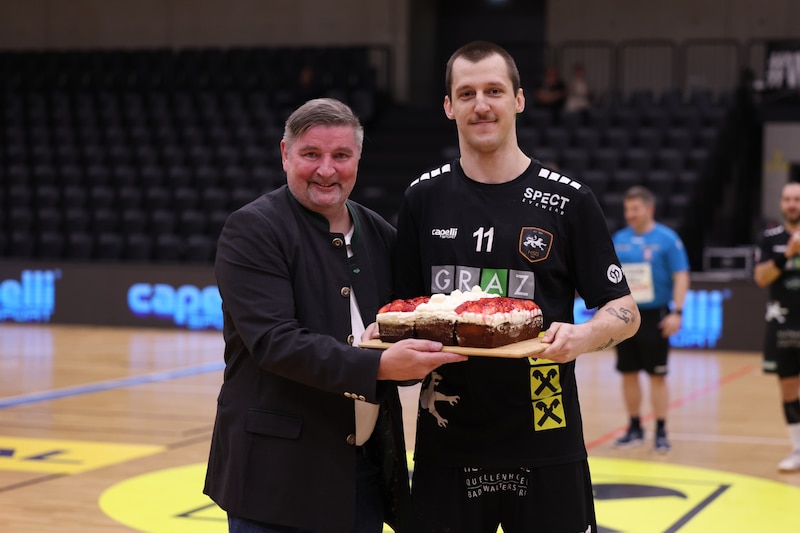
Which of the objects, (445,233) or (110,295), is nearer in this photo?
(445,233)

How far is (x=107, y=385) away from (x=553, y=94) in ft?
33.9

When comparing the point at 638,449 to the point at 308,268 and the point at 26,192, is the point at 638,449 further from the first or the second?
the point at 26,192

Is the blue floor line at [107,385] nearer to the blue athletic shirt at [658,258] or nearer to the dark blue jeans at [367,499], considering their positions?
the blue athletic shirt at [658,258]

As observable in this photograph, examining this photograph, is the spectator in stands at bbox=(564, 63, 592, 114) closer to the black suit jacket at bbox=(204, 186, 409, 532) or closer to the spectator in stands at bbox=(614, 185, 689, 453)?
the spectator in stands at bbox=(614, 185, 689, 453)

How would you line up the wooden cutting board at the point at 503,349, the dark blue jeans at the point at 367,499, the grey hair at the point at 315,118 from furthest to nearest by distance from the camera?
the dark blue jeans at the point at 367,499
the grey hair at the point at 315,118
the wooden cutting board at the point at 503,349

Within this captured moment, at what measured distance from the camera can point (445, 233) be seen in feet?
11.8

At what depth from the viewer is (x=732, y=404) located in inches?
437

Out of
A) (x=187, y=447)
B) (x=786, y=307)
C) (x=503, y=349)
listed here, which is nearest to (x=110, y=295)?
(x=187, y=447)

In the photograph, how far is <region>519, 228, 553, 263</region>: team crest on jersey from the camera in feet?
11.6

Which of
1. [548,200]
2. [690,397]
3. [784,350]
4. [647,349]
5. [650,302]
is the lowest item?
[690,397]

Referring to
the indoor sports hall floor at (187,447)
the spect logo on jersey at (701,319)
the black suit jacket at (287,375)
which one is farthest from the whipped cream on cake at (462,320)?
the spect logo on jersey at (701,319)

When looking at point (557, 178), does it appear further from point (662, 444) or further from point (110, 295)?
point (110, 295)

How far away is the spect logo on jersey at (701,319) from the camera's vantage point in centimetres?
1518

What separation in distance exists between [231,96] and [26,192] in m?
4.12
